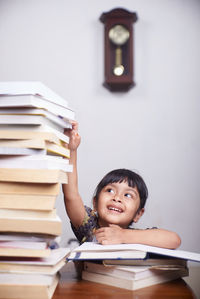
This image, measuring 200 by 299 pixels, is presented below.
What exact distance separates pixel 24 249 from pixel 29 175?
0.43 ft

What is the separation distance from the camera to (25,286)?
64 cm

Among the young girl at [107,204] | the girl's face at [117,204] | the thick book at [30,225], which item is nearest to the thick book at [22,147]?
the thick book at [30,225]

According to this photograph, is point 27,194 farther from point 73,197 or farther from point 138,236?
point 73,197

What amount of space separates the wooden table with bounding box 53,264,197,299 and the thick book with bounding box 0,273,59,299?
0.15 ft

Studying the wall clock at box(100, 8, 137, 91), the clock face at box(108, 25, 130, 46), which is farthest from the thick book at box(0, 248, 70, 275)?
the clock face at box(108, 25, 130, 46)

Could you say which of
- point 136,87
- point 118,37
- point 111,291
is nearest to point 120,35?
point 118,37

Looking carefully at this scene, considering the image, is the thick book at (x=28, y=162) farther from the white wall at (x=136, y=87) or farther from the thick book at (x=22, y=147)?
the white wall at (x=136, y=87)

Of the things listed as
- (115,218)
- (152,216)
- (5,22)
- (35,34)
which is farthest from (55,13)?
(115,218)

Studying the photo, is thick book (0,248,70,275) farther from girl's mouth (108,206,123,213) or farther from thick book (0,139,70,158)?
girl's mouth (108,206,123,213)

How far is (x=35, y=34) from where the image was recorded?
2719mm

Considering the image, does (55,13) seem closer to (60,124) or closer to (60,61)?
(60,61)

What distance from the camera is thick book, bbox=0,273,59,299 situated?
64cm

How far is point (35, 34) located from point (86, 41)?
0.40m

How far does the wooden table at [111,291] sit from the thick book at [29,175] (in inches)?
8.7
